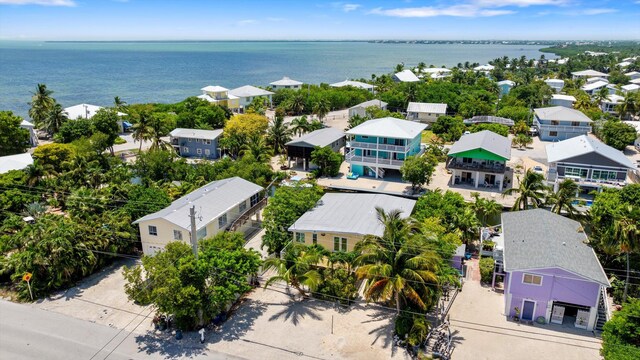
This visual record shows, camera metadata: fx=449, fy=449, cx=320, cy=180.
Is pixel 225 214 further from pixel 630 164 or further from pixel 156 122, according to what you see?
pixel 630 164

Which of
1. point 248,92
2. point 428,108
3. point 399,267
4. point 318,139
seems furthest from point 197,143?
point 399,267

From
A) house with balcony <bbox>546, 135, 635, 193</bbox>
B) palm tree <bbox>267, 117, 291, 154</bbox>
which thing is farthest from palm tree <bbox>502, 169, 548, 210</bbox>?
palm tree <bbox>267, 117, 291, 154</bbox>

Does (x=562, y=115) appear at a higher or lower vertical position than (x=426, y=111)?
higher

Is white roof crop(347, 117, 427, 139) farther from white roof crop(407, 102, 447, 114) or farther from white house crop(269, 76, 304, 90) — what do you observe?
white house crop(269, 76, 304, 90)

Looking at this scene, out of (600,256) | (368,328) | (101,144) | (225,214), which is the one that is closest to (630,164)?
(600,256)

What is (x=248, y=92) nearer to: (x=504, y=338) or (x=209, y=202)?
(x=209, y=202)

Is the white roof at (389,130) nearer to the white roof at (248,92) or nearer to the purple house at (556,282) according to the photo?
the purple house at (556,282)

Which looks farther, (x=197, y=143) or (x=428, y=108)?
(x=428, y=108)

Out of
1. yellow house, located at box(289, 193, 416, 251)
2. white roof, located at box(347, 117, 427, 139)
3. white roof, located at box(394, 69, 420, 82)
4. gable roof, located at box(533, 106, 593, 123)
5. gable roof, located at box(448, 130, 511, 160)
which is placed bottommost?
yellow house, located at box(289, 193, 416, 251)
